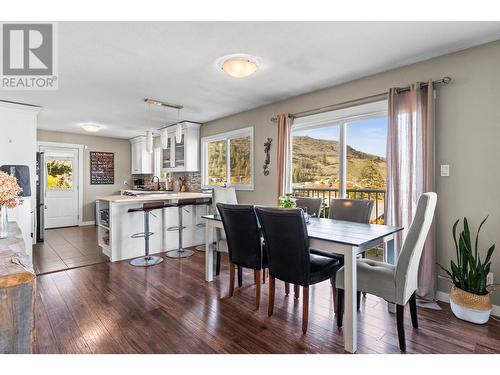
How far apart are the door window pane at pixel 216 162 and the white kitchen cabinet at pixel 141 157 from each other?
83.6 inches

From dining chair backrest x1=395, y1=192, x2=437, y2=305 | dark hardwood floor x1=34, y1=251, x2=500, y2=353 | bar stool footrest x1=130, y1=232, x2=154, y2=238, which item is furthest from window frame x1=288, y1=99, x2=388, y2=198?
bar stool footrest x1=130, y1=232, x2=154, y2=238

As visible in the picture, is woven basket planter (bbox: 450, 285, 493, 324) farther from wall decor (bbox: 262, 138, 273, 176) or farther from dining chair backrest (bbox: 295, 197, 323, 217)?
wall decor (bbox: 262, 138, 273, 176)

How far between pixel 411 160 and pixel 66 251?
208 inches

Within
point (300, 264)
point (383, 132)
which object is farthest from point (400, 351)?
point (383, 132)

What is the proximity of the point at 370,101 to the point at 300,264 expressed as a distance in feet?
7.50

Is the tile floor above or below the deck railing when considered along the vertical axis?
below

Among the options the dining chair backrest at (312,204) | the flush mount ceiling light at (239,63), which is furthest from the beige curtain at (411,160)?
the flush mount ceiling light at (239,63)

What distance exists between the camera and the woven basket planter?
7.34 ft

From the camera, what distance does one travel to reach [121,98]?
406 centimetres

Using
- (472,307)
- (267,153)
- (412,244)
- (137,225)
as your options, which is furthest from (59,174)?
(472,307)

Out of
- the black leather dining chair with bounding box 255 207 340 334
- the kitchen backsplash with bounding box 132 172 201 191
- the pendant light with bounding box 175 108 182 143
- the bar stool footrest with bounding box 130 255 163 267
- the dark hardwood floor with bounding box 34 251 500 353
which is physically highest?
the pendant light with bounding box 175 108 182 143

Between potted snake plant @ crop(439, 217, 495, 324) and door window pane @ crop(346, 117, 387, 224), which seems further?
door window pane @ crop(346, 117, 387, 224)

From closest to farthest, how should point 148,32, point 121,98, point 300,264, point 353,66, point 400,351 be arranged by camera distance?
point 400,351
point 300,264
point 148,32
point 353,66
point 121,98
